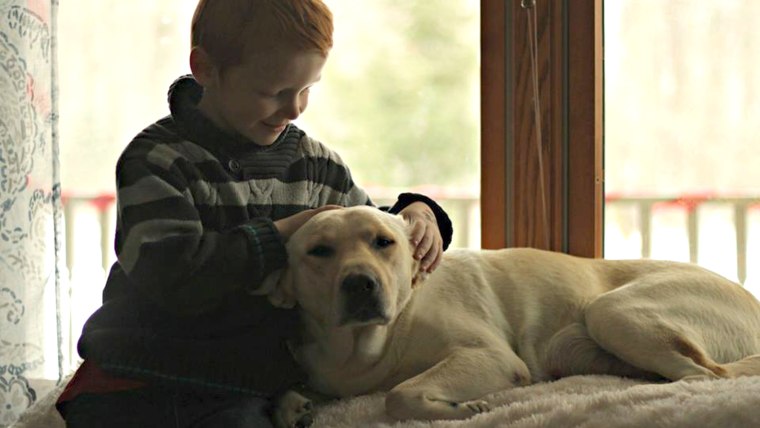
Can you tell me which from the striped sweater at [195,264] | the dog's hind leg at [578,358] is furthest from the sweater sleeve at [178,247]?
the dog's hind leg at [578,358]

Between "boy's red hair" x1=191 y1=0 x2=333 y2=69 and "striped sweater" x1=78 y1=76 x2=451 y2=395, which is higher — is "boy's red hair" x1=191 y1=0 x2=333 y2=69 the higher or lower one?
the higher one

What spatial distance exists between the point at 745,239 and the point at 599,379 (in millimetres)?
799

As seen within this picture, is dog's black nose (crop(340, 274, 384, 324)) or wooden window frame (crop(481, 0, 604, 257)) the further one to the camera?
wooden window frame (crop(481, 0, 604, 257))

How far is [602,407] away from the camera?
1244 millimetres

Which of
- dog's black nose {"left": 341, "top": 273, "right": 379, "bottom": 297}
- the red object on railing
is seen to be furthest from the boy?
the red object on railing

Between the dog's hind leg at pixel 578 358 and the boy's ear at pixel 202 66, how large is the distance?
2.64ft

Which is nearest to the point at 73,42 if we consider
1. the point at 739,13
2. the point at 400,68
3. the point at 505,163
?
the point at 400,68

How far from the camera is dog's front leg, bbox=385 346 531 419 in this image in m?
1.37

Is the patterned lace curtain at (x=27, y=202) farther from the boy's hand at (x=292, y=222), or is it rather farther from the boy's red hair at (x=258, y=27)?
the boy's hand at (x=292, y=222)

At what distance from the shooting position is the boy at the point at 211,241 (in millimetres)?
1422

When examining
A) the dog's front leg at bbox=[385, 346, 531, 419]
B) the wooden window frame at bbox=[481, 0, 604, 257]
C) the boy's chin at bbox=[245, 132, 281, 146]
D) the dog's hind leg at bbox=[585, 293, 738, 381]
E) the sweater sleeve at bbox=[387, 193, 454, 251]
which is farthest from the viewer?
the wooden window frame at bbox=[481, 0, 604, 257]

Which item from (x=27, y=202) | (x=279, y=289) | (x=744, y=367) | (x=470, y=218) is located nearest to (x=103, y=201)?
(x=27, y=202)

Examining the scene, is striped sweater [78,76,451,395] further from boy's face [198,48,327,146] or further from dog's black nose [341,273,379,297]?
dog's black nose [341,273,379,297]

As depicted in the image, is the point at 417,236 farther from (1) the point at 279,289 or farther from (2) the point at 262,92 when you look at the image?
(2) the point at 262,92
